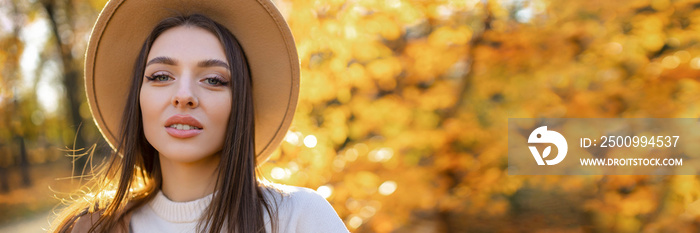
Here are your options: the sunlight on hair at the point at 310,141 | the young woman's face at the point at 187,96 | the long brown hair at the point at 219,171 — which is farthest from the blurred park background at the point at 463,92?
the young woman's face at the point at 187,96

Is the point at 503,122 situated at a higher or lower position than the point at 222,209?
higher

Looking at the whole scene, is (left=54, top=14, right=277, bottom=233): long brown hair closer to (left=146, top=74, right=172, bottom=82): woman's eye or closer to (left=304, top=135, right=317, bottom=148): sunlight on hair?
(left=146, top=74, right=172, bottom=82): woman's eye

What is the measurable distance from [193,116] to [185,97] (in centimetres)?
6

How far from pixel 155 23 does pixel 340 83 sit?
166cm

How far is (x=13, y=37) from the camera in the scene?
37.6 feet

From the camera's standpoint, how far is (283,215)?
5.52 feet

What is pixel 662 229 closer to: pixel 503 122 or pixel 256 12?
pixel 503 122

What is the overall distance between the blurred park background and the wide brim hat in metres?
1.37

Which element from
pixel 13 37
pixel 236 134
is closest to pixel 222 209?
pixel 236 134

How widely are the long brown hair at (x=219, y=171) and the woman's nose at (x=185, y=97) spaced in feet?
0.43

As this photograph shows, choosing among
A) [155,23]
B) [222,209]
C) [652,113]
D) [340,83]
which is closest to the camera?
[222,209]

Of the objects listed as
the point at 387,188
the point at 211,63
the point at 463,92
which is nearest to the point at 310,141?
the point at 387,188

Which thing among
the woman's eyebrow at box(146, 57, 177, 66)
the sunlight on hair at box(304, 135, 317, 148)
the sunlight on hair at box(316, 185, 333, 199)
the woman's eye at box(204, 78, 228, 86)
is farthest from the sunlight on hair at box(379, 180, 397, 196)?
the woman's eyebrow at box(146, 57, 177, 66)

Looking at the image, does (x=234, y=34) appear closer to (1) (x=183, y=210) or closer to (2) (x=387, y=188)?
(1) (x=183, y=210)
